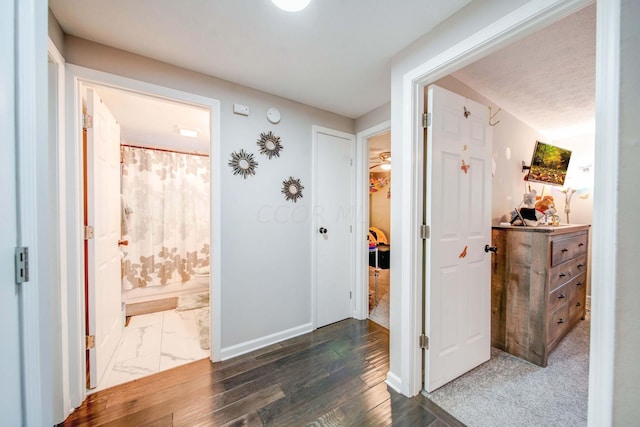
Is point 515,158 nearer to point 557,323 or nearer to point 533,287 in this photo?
point 533,287

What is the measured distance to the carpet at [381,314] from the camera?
2.65 meters

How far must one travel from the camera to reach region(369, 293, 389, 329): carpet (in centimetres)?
265

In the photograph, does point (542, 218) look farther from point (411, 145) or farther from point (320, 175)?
point (320, 175)

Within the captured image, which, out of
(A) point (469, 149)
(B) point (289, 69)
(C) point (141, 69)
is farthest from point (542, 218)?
(C) point (141, 69)

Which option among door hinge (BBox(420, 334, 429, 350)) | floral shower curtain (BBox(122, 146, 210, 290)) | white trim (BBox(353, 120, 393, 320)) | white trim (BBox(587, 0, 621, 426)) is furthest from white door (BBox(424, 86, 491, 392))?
floral shower curtain (BBox(122, 146, 210, 290))

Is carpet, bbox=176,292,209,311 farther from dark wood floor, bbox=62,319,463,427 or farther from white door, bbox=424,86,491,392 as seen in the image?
white door, bbox=424,86,491,392

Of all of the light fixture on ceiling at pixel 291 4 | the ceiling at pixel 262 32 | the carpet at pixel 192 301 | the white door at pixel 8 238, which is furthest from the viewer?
the carpet at pixel 192 301

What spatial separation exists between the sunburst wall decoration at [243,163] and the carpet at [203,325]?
1.53 metres

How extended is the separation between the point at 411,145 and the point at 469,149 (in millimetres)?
578

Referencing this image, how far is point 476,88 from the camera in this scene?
2113 millimetres

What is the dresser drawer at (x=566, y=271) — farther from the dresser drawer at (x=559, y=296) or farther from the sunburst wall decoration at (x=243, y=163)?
the sunburst wall decoration at (x=243, y=163)

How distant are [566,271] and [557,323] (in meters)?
0.47

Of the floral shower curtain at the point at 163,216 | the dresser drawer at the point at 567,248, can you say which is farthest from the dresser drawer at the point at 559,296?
the floral shower curtain at the point at 163,216

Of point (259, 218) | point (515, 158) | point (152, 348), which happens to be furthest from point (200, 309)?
point (515, 158)
